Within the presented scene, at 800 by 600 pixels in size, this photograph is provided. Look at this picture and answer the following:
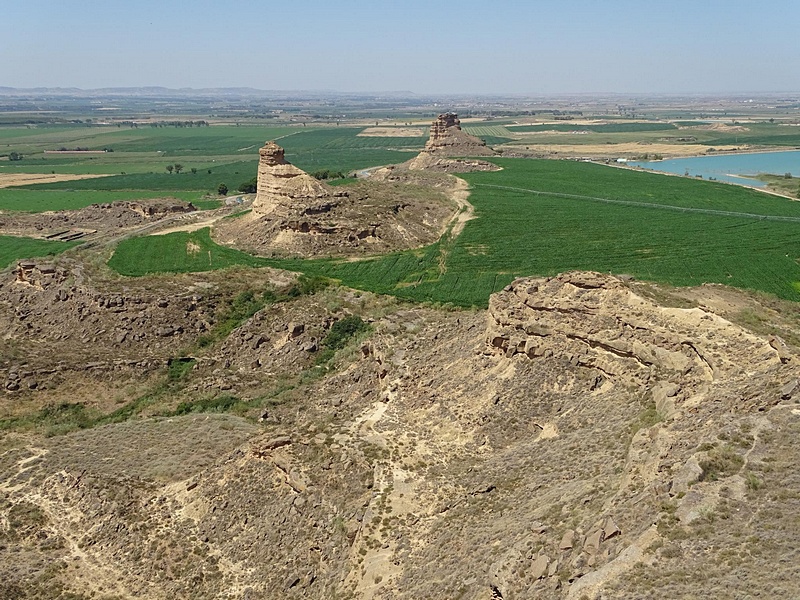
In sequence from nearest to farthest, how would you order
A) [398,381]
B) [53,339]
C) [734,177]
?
1. [398,381]
2. [53,339]
3. [734,177]

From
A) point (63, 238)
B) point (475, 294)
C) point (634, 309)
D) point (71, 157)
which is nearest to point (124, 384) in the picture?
point (475, 294)

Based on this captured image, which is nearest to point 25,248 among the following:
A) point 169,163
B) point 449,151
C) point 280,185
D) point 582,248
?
point 280,185

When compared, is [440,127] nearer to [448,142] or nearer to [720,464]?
[448,142]

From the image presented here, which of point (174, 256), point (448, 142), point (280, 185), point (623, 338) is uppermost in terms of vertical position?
point (448, 142)

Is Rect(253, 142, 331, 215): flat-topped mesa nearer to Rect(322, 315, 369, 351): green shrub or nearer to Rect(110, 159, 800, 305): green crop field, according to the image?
Rect(110, 159, 800, 305): green crop field

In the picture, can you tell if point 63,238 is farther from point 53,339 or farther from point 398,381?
point 398,381

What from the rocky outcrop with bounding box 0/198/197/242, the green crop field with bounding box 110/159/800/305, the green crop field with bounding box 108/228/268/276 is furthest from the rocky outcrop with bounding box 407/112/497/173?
the green crop field with bounding box 108/228/268/276

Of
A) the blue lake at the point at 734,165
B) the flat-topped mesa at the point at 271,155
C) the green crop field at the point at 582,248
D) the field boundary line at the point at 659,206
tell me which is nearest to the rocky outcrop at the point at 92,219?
the green crop field at the point at 582,248
